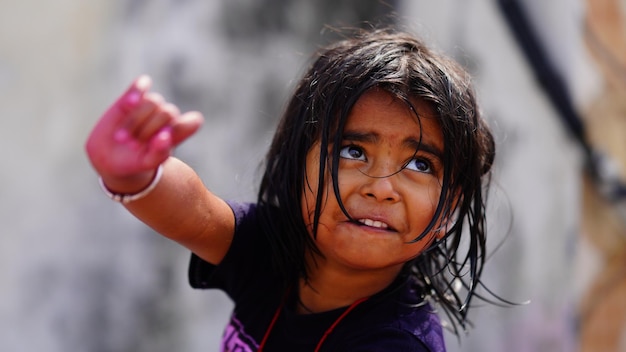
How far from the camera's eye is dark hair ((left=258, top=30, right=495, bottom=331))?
143cm

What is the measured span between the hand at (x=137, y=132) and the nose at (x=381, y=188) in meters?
0.38

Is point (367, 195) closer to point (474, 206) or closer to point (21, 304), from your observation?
point (474, 206)

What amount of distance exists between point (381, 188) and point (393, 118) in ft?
0.41

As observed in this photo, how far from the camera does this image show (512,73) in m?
3.27

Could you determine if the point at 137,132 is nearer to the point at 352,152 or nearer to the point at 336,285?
the point at 352,152

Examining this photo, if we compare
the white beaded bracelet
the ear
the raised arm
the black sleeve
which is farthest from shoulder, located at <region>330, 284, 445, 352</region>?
the white beaded bracelet

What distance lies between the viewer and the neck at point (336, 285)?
154 centimetres

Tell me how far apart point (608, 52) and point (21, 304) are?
8.61ft

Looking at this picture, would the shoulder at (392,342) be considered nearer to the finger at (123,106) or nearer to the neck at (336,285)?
the neck at (336,285)

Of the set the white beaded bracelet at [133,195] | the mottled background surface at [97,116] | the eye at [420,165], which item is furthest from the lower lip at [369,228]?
the mottled background surface at [97,116]

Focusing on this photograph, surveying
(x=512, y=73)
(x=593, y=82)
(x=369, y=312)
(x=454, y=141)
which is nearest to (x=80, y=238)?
(x=369, y=312)

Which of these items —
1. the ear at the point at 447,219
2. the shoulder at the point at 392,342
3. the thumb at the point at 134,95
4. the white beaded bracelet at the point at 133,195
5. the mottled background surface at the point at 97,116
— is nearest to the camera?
the thumb at the point at 134,95

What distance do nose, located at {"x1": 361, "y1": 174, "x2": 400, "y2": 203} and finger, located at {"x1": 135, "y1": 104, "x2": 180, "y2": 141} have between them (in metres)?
0.41

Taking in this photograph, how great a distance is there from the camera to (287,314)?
155cm
